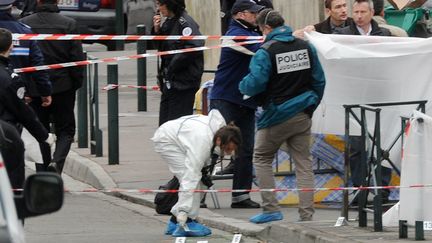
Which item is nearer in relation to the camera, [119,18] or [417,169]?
[417,169]

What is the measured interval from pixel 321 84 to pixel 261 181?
0.94m

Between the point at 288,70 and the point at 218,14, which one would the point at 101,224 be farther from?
the point at 218,14

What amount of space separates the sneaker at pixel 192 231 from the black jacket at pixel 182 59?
201cm

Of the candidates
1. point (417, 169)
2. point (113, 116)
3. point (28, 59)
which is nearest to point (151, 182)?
point (113, 116)

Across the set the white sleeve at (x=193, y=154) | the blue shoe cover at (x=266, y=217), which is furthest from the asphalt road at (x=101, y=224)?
the white sleeve at (x=193, y=154)

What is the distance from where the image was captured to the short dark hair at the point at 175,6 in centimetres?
1271

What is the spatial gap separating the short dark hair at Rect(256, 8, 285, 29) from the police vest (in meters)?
0.17

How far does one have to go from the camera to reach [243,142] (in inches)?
492

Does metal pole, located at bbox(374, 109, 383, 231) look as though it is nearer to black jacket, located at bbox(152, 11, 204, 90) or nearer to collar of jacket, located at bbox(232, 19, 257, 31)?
collar of jacket, located at bbox(232, 19, 257, 31)

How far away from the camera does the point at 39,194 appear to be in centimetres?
579

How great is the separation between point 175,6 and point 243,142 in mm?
1396

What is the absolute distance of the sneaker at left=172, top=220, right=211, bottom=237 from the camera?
36.0 feet

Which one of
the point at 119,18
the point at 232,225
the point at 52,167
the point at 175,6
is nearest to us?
the point at 232,225

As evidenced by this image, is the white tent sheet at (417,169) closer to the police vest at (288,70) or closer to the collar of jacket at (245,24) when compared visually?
the police vest at (288,70)
